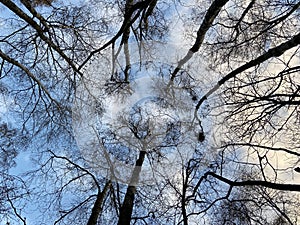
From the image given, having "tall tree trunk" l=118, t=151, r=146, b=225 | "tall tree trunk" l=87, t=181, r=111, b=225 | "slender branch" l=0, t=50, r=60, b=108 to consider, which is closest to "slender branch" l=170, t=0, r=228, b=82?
"tall tree trunk" l=118, t=151, r=146, b=225

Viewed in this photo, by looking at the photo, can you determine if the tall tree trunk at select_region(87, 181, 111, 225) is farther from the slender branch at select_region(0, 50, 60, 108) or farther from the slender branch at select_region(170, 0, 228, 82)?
the slender branch at select_region(170, 0, 228, 82)

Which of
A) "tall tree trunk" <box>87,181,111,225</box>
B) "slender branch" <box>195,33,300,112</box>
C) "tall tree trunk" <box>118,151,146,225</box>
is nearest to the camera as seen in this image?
"slender branch" <box>195,33,300,112</box>

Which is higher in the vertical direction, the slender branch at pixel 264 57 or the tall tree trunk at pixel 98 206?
the slender branch at pixel 264 57

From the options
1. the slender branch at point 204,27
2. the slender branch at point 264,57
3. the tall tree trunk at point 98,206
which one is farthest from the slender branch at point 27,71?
the slender branch at point 264,57

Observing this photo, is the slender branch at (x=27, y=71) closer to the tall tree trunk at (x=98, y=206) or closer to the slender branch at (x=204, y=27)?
the tall tree trunk at (x=98, y=206)

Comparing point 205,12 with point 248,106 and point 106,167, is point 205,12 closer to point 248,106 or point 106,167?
point 248,106

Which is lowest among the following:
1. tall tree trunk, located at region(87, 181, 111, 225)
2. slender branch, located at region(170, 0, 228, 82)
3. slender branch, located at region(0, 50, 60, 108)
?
tall tree trunk, located at region(87, 181, 111, 225)

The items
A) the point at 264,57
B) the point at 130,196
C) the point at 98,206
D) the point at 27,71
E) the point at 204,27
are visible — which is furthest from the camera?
the point at 98,206

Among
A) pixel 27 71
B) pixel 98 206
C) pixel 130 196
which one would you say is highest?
pixel 27 71

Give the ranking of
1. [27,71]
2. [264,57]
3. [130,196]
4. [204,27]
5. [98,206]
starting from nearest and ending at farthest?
[264,57] < [204,27] < [27,71] < [130,196] < [98,206]

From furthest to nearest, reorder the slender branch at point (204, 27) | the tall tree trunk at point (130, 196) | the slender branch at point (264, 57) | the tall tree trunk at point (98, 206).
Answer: the tall tree trunk at point (98, 206) → the tall tree trunk at point (130, 196) → the slender branch at point (204, 27) → the slender branch at point (264, 57)

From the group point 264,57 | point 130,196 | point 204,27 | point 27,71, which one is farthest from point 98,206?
point 264,57

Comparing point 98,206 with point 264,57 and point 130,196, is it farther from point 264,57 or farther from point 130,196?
point 264,57

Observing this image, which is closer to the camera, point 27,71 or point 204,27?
point 204,27
